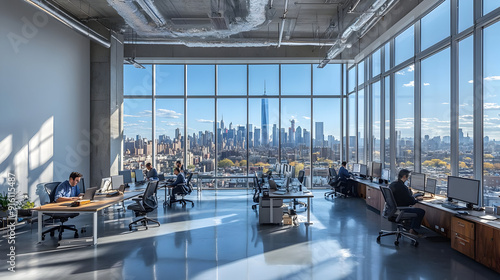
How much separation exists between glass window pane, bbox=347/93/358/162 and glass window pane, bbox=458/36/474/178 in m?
4.98

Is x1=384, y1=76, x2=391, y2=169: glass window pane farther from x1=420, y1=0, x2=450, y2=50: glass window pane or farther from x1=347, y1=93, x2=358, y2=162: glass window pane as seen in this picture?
x1=347, y1=93, x2=358, y2=162: glass window pane

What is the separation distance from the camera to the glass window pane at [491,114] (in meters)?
4.48

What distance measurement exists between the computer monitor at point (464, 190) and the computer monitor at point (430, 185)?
507 mm

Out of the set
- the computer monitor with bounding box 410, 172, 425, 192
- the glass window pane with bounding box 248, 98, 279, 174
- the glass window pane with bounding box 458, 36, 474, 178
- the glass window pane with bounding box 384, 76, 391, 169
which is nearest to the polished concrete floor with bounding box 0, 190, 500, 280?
the computer monitor with bounding box 410, 172, 425, 192

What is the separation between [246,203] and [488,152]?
5369 millimetres

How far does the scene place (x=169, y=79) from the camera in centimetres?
1045

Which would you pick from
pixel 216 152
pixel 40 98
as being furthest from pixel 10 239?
pixel 216 152

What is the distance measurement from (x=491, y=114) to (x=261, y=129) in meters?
6.87

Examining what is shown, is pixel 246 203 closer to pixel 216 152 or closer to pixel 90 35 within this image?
pixel 216 152

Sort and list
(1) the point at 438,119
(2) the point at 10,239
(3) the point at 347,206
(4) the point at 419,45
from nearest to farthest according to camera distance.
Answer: (2) the point at 10,239, (1) the point at 438,119, (4) the point at 419,45, (3) the point at 347,206

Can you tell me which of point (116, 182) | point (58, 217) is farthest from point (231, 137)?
point (58, 217)

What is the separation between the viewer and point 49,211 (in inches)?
184

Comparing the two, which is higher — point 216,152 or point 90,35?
point 90,35

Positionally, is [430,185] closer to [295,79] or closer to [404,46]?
[404,46]
